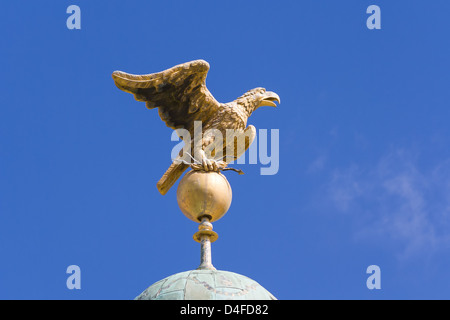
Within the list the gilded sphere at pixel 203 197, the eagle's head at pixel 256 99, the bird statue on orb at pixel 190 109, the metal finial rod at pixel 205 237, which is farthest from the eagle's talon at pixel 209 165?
the eagle's head at pixel 256 99

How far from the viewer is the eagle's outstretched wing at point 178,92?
43.3ft

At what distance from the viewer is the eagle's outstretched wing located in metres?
13.2

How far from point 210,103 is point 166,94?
801mm

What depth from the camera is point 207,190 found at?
12633 millimetres

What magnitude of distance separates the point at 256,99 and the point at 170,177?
244 centimetres

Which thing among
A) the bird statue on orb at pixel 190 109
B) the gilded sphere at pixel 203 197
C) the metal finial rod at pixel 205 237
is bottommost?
→ the metal finial rod at pixel 205 237

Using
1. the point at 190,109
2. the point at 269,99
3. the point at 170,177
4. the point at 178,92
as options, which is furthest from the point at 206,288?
the point at 269,99

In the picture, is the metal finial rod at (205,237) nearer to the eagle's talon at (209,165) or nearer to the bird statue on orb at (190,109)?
the eagle's talon at (209,165)

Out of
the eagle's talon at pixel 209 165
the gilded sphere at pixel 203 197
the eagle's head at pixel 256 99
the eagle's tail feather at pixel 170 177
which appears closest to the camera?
the gilded sphere at pixel 203 197

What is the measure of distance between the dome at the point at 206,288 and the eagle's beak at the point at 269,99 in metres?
4.16

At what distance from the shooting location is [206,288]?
11.3 metres
